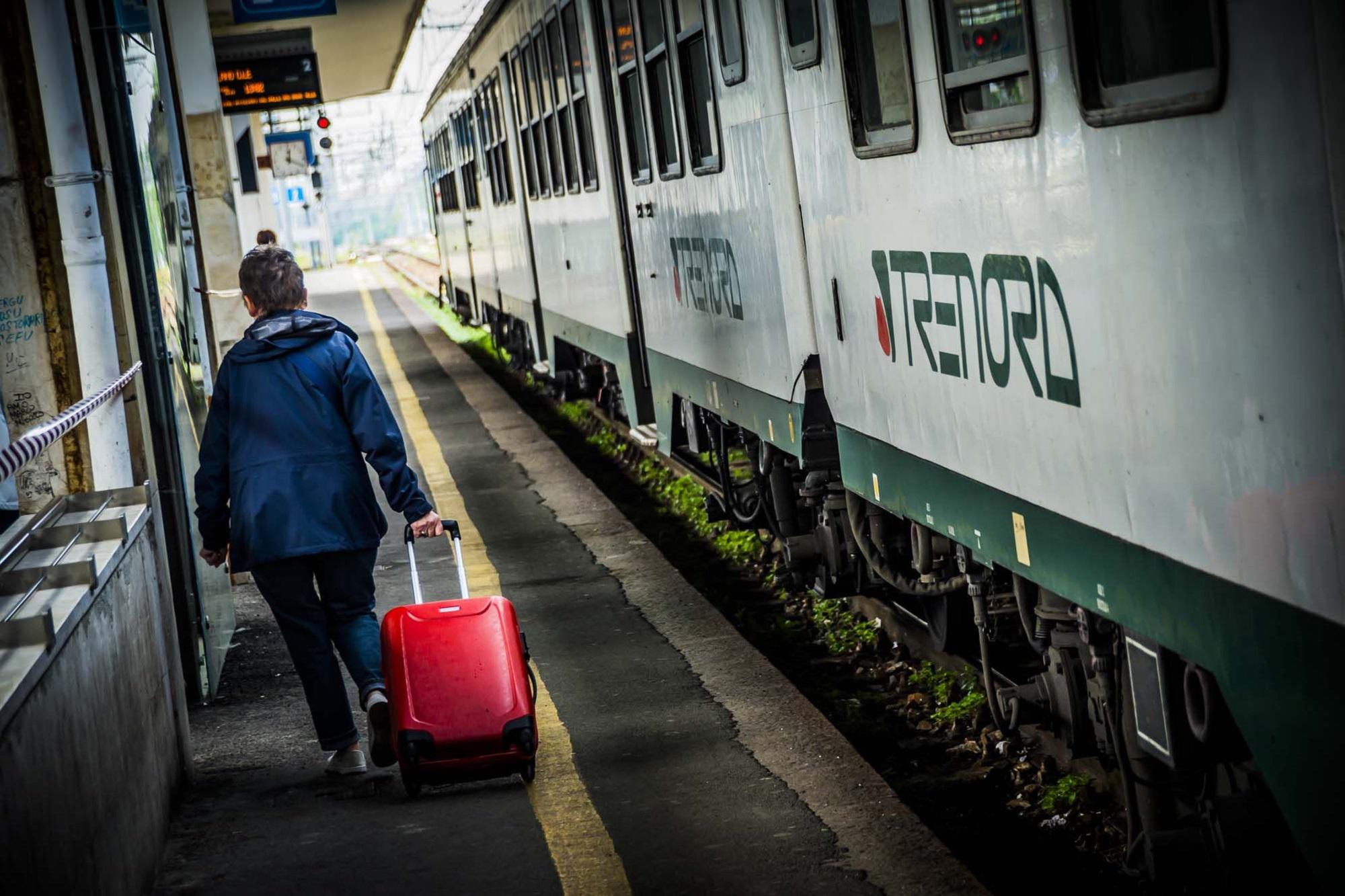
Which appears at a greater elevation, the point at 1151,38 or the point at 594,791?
the point at 1151,38

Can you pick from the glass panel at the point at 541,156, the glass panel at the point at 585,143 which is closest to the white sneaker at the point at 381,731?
the glass panel at the point at 585,143

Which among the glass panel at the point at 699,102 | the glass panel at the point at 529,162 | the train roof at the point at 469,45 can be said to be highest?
the train roof at the point at 469,45

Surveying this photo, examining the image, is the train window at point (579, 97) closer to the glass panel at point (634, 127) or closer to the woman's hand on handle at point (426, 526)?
the glass panel at point (634, 127)

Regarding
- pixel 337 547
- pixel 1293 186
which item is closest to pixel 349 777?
pixel 337 547

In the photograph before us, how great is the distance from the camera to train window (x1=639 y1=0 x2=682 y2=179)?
26.0 ft

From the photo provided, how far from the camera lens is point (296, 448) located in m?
5.08

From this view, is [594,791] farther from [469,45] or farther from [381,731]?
[469,45]

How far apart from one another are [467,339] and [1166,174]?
23.4 meters

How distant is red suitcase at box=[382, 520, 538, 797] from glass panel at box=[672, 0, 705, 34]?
10.0 ft

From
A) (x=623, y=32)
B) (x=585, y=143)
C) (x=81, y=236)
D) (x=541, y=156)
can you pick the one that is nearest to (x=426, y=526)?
(x=81, y=236)

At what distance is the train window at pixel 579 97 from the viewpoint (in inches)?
402

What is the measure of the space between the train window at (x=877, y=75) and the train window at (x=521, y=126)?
329 inches

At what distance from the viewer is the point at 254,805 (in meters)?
5.17

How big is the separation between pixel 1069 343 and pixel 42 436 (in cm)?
242
